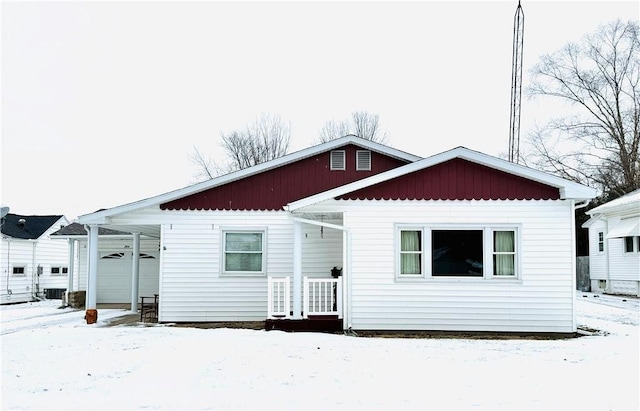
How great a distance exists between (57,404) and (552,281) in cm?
937

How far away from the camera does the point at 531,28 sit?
43062 mm

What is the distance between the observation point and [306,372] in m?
8.65

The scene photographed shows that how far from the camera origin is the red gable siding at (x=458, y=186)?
1293 cm

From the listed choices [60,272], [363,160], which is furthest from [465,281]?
[60,272]

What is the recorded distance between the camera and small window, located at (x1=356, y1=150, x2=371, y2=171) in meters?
15.8

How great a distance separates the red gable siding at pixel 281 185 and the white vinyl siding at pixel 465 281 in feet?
8.28

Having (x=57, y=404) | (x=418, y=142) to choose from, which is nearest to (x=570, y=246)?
(x=57, y=404)

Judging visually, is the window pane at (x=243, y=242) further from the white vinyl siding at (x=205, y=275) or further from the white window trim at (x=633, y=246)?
the white window trim at (x=633, y=246)

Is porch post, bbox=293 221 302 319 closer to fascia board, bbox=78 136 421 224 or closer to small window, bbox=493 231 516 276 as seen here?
fascia board, bbox=78 136 421 224

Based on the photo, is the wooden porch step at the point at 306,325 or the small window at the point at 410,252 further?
the small window at the point at 410,252

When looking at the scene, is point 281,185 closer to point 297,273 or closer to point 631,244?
point 297,273

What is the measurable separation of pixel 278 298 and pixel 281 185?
9.40ft

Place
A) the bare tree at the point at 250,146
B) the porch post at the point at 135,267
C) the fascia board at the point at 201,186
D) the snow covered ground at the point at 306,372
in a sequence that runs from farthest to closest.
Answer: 1. the bare tree at the point at 250,146
2. the porch post at the point at 135,267
3. the fascia board at the point at 201,186
4. the snow covered ground at the point at 306,372

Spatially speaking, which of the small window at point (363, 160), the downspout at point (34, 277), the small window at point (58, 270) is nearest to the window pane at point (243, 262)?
the small window at point (363, 160)
